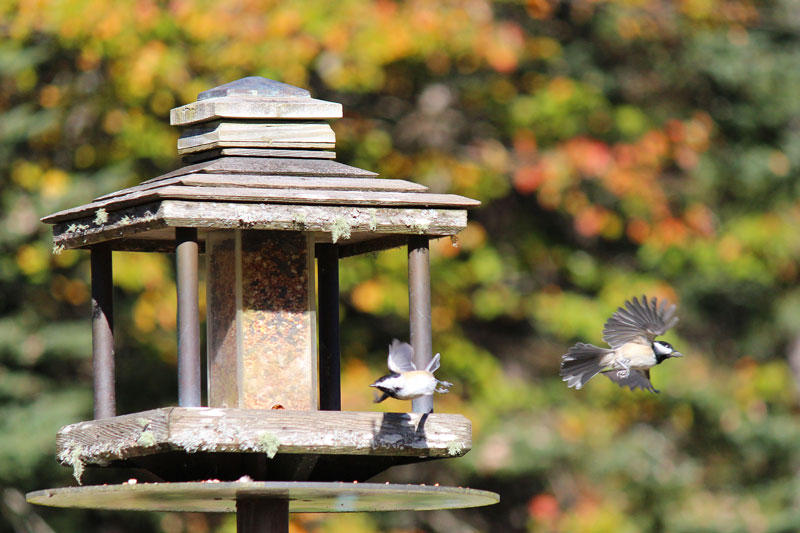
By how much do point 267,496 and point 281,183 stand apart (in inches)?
38.8

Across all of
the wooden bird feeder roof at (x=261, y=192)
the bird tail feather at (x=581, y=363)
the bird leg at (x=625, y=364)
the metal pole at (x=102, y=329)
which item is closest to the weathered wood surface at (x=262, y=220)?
the wooden bird feeder roof at (x=261, y=192)

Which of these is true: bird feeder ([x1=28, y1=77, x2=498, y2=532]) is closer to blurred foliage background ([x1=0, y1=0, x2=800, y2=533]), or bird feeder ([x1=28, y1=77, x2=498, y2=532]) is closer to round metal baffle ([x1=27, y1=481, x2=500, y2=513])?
round metal baffle ([x1=27, y1=481, x2=500, y2=513])

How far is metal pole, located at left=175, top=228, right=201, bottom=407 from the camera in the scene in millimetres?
4344

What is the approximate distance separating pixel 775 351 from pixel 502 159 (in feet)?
22.0

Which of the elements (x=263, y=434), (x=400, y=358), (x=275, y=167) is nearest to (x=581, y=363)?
(x=400, y=358)

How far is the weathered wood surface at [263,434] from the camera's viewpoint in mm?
4082

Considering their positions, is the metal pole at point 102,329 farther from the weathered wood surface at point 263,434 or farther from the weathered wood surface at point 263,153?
the weathered wood surface at point 263,153

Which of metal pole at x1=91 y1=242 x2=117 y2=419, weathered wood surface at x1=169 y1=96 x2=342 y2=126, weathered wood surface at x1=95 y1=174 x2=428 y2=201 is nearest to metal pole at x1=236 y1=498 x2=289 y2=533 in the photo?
metal pole at x1=91 y1=242 x2=117 y2=419

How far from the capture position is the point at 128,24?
1123cm

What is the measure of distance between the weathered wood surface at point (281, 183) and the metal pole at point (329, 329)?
2.20ft

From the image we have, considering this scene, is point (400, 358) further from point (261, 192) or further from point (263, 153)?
point (263, 153)

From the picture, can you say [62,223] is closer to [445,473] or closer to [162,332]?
[162,332]

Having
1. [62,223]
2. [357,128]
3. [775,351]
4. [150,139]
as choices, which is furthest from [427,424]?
[775,351]

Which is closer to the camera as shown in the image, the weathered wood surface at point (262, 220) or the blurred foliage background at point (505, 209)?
the weathered wood surface at point (262, 220)
